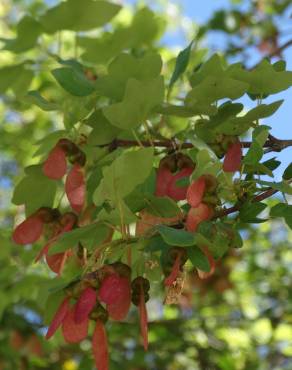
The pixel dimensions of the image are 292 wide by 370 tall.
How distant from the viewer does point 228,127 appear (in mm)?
1105

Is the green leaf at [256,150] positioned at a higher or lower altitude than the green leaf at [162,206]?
higher

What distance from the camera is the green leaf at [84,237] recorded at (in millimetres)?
949

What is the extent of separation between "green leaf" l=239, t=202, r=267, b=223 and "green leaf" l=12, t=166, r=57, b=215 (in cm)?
37

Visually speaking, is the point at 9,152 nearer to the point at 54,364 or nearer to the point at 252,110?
the point at 54,364

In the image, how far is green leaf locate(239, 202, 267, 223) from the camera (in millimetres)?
988

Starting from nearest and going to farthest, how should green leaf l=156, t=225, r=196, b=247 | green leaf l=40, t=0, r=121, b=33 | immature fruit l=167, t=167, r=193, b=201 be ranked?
1. green leaf l=156, t=225, r=196, b=247
2. immature fruit l=167, t=167, r=193, b=201
3. green leaf l=40, t=0, r=121, b=33

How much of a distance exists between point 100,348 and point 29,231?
298 mm

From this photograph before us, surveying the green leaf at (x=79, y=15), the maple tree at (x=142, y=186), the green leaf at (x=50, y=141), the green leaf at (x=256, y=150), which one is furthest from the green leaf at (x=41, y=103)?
the green leaf at (x=79, y=15)

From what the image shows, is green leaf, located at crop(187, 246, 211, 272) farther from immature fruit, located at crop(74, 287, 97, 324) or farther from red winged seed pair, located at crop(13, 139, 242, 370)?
immature fruit, located at crop(74, 287, 97, 324)

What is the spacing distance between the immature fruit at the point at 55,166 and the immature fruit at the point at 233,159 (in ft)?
0.86

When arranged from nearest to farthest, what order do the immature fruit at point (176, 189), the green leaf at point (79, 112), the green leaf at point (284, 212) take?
the green leaf at point (284, 212) → the immature fruit at point (176, 189) → the green leaf at point (79, 112)

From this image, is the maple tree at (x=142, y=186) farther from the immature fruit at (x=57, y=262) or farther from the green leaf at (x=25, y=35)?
the green leaf at (x=25, y=35)

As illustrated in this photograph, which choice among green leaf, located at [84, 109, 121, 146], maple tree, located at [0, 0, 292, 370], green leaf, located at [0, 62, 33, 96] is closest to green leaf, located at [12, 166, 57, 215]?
maple tree, located at [0, 0, 292, 370]

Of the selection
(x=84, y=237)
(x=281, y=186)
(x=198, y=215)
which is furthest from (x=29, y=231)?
(x=281, y=186)
